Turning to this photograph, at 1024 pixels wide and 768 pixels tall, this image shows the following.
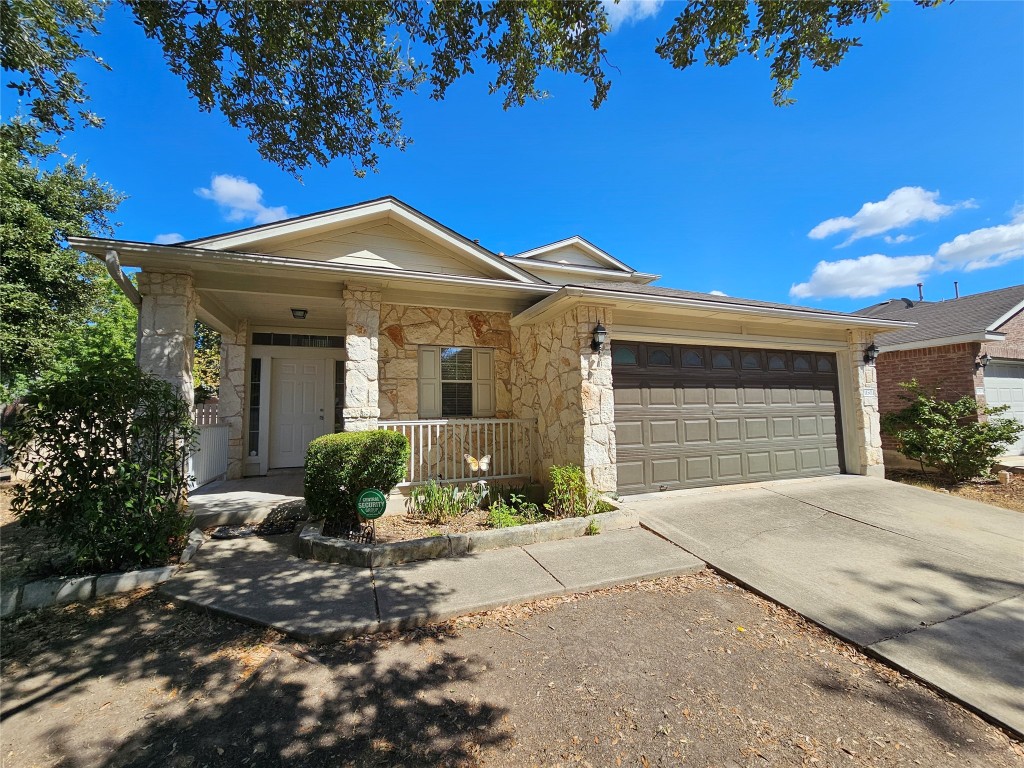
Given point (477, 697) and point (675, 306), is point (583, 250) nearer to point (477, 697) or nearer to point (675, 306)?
point (675, 306)

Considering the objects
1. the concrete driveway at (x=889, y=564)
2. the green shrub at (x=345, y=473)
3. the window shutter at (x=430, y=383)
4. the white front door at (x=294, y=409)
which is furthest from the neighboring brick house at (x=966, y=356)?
the white front door at (x=294, y=409)

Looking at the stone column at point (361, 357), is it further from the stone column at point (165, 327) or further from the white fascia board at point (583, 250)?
the white fascia board at point (583, 250)

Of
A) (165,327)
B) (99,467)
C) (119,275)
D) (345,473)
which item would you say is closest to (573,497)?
(345,473)

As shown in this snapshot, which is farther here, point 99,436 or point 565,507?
point 565,507

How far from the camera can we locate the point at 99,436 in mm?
3619

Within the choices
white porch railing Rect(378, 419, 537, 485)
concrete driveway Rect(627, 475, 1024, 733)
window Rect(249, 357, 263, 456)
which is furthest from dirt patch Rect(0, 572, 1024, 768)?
window Rect(249, 357, 263, 456)

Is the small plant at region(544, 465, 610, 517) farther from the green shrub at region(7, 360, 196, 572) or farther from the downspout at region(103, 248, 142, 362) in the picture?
the downspout at region(103, 248, 142, 362)

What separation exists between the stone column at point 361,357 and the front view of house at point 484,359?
2cm

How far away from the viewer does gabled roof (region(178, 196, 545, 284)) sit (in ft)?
18.1

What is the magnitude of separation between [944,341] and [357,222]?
40.1 feet

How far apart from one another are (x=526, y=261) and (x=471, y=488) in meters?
7.16

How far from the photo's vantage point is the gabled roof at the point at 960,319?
29.3 ft

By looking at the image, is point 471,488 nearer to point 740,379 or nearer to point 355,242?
point 355,242

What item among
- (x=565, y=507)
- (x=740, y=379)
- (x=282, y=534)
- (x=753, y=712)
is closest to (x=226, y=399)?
(x=282, y=534)
